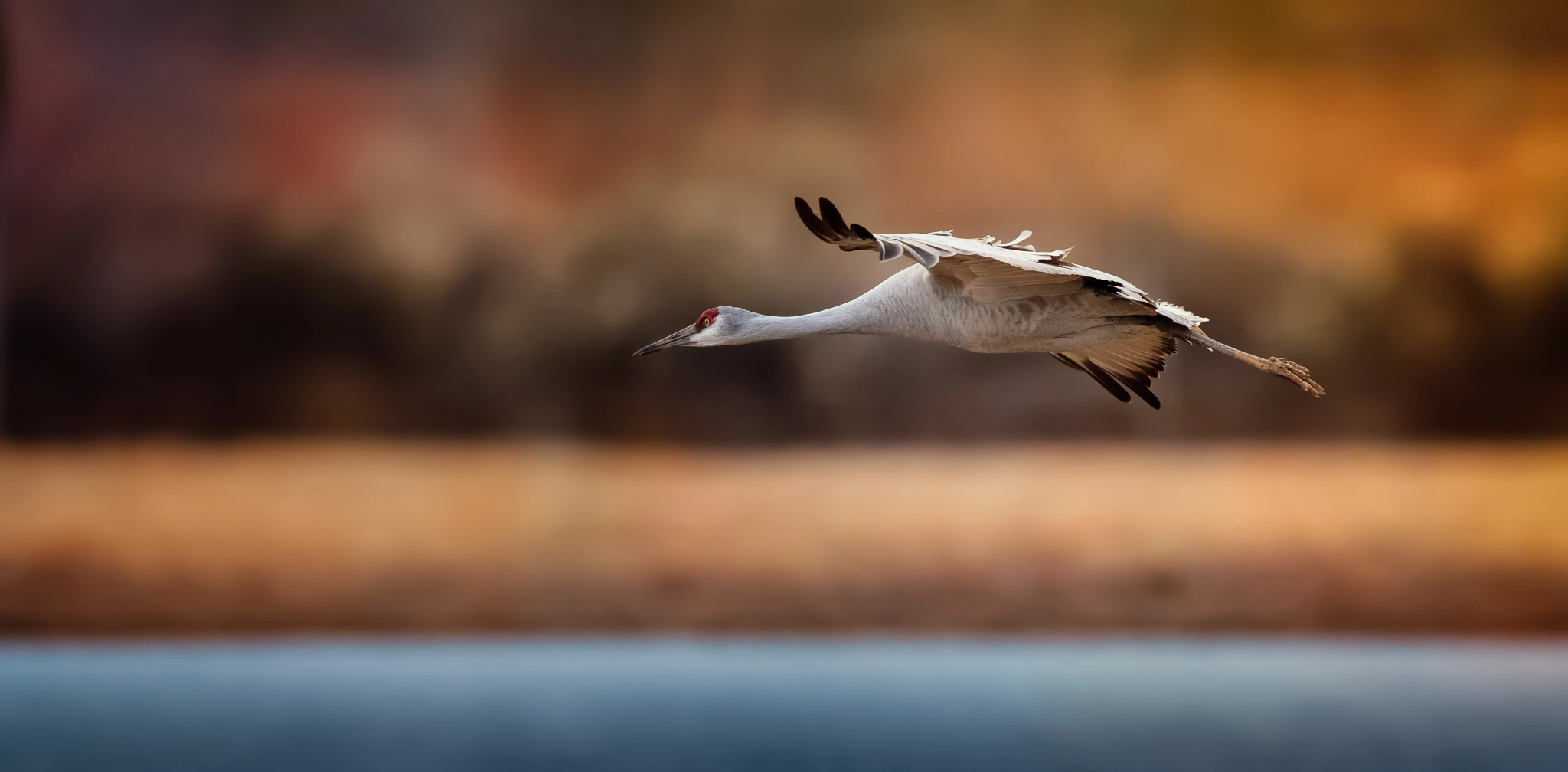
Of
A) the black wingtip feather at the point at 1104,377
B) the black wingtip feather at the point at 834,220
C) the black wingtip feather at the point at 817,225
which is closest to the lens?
the black wingtip feather at the point at 834,220

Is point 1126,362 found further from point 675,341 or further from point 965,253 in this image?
point 675,341

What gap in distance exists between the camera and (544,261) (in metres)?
13.2

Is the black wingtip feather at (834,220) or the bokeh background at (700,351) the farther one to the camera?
the bokeh background at (700,351)

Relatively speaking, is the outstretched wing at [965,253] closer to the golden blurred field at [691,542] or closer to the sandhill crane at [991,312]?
the sandhill crane at [991,312]

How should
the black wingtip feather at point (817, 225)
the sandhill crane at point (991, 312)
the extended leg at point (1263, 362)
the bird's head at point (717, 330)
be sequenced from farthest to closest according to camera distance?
1. the bird's head at point (717, 330)
2. the extended leg at point (1263, 362)
3. the sandhill crane at point (991, 312)
4. the black wingtip feather at point (817, 225)

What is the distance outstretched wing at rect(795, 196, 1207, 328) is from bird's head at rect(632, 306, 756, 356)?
81cm

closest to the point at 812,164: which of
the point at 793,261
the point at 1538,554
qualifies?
the point at 793,261

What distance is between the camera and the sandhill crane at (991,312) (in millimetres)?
4496

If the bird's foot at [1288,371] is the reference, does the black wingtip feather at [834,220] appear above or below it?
above

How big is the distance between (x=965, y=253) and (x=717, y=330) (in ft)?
4.26

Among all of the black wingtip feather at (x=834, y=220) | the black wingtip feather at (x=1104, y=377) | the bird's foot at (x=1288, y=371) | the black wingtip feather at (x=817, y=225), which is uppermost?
the black wingtip feather at (x=817, y=225)

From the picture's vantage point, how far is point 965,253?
426 cm

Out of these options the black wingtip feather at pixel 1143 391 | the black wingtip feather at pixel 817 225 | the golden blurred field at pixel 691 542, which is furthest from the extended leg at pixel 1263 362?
the golden blurred field at pixel 691 542

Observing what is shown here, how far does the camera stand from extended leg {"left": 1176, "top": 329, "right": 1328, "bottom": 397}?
16.1 feet
